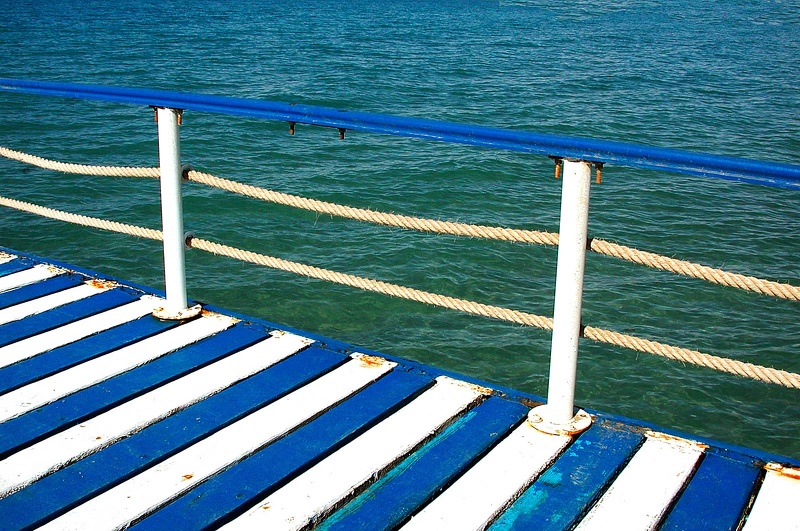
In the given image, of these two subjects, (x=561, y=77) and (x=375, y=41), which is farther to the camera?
(x=375, y=41)

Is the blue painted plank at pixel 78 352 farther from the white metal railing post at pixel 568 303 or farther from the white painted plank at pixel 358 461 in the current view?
the white metal railing post at pixel 568 303

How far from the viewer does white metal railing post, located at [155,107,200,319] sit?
12.8 feet

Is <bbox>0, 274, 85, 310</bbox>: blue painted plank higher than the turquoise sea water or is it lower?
higher

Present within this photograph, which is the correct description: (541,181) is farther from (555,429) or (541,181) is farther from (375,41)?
(375,41)

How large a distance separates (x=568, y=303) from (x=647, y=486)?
0.71m

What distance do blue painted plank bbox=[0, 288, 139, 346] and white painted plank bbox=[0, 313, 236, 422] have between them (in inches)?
17.2

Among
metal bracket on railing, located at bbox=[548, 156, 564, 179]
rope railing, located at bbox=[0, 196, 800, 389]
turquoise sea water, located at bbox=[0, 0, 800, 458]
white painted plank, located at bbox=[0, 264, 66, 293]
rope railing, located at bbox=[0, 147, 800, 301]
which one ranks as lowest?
turquoise sea water, located at bbox=[0, 0, 800, 458]

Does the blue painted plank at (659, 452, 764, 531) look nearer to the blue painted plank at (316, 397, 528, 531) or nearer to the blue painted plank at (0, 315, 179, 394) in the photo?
the blue painted plank at (316, 397, 528, 531)

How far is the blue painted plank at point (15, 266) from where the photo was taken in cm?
476

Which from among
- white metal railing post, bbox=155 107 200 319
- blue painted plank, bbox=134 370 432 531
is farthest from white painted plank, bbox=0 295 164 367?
blue painted plank, bbox=134 370 432 531

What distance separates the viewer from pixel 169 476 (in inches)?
115

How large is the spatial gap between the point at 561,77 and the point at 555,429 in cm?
1976

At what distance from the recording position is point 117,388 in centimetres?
350

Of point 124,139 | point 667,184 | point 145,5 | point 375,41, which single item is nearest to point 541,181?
point 667,184
